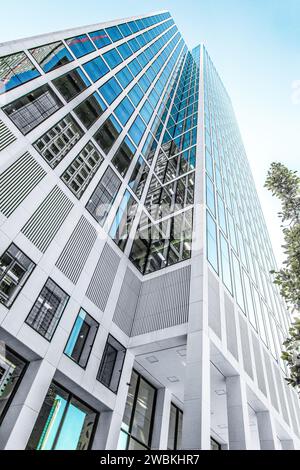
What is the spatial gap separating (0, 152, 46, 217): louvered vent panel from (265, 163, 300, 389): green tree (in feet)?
35.8

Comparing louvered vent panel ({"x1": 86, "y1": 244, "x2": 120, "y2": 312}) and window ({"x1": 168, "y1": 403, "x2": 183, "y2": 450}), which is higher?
louvered vent panel ({"x1": 86, "y1": 244, "x2": 120, "y2": 312})

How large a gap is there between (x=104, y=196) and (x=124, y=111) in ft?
34.8

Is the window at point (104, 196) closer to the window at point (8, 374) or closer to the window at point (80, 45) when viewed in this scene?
the window at point (8, 374)

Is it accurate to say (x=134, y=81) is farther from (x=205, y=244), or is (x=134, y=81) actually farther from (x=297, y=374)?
(x=297, y=374)

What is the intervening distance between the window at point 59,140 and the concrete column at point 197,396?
12.2m

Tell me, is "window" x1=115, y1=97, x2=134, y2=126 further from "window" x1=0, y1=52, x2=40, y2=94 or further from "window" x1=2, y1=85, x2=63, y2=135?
"window" x1=0, y1=52, x2=40, y2=94

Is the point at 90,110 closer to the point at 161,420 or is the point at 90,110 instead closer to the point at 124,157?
the point at 124,157

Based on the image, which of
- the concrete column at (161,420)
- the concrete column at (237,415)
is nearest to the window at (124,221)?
the concrete column at (161,420)

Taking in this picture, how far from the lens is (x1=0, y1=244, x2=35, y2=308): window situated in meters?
12.6

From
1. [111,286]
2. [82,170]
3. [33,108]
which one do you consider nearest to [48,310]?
[111,286]

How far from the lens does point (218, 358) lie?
1623cm

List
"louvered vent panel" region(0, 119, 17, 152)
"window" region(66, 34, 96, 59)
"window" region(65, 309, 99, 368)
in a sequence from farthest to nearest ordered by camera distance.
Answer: "window" region(66, 34, 96, 59) < "louvered vent panel" region(0, 119, 17, 152) < "window" region(65, 309, 99, 368)

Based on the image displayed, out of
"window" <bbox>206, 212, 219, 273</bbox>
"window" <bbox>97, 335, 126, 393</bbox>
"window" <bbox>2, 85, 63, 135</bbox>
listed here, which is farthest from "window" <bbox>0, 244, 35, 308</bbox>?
"window" <bbox>206, 212, 219, 273</bbox>

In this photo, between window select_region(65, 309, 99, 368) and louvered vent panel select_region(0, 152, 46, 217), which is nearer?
louvered vent panel select_region(0, 152, 46, 217)
